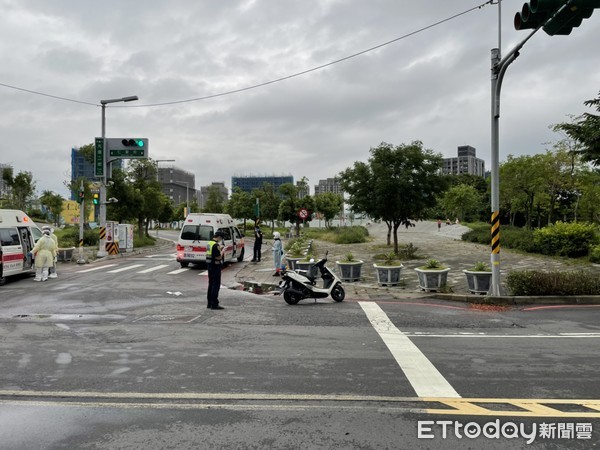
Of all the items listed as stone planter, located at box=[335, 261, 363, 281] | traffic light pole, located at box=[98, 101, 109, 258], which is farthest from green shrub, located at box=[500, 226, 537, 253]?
traffic light pole, located at box=[98, 101, 109, 258]

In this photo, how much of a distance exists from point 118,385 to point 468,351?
4524 mm

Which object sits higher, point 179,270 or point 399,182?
point 399,182

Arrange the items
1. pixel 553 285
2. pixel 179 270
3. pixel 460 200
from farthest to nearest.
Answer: pixel 460 200 → pixel 179 270 → pixel 553 285

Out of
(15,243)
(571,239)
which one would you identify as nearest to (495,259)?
(571,239)

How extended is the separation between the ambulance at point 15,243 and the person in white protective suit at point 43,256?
1.67 feet

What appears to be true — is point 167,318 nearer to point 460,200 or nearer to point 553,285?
point 553,285

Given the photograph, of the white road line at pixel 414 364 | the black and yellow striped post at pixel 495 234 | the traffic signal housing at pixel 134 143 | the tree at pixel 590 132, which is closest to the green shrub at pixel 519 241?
the tree at pixel 590 132

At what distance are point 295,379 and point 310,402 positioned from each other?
696mm

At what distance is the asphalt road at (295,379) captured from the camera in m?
3.71

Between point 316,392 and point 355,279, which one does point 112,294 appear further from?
point 316,392

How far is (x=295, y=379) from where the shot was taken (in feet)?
16.5

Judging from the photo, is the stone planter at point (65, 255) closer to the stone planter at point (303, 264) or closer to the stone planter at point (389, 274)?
the stone planter at point (303, 264)

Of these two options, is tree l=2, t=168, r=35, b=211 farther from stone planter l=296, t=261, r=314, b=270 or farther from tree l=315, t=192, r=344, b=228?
stone planter l=296, t=261, r=314, b=270

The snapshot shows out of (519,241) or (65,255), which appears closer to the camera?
(65,255)
